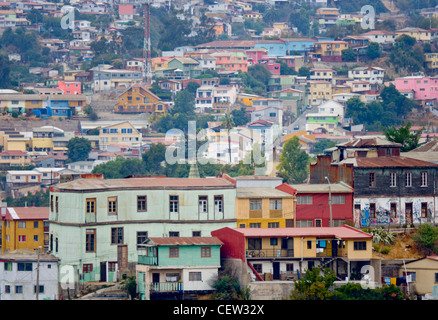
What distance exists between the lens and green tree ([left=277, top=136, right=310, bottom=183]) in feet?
264

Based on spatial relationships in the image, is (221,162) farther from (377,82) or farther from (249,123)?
(377,82)

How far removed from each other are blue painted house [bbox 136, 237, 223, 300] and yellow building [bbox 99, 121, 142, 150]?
269ft

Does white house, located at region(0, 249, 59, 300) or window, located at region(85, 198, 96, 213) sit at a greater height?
window, located at region(85, 198, 96, 213)

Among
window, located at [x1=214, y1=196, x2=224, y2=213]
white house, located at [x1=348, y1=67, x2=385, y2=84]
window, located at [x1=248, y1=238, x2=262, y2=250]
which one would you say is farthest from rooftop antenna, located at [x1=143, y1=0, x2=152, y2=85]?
window, located at [x1=248, y1=238, x2=262, y2=250]

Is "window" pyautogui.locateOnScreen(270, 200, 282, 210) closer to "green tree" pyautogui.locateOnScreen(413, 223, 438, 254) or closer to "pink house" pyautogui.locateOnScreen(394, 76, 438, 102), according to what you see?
"green tree" pyautogui.locateOnScreen(413, 223, 438, 254)

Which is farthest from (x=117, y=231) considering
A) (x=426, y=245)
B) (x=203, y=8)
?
(x=203, y=8)

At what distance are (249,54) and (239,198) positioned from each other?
390ft

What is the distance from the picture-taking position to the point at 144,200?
48.0 m

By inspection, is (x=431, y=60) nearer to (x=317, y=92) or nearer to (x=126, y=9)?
(x=317, y=92)

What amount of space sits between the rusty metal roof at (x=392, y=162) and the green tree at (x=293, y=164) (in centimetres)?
2611

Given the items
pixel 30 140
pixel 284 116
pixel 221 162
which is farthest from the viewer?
pixel 284 116

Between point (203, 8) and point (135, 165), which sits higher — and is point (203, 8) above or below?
above

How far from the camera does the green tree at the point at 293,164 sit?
80.4 metres

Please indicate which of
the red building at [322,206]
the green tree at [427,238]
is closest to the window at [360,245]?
the green tree at [427,238]
